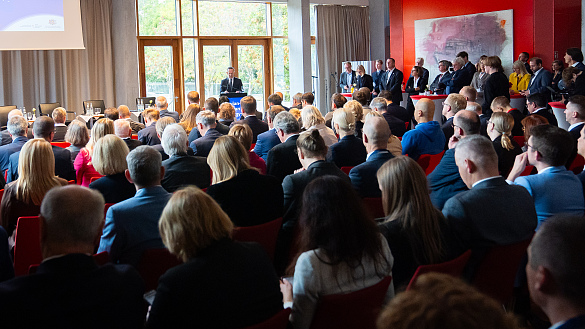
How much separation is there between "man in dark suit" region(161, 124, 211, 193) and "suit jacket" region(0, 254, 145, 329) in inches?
99.6

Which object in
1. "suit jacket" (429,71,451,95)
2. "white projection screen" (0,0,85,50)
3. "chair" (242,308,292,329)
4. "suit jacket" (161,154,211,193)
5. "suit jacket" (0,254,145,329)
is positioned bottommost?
"chair" (242,308,292,329)

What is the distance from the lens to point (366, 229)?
2.41 metres

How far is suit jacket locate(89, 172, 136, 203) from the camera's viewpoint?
3.98m

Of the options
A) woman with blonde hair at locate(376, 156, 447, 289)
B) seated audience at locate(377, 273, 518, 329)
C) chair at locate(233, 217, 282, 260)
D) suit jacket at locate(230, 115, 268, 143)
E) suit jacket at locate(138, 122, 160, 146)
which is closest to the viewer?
seated audience at locate(377, 273, 518, 329)

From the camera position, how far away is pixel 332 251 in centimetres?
231

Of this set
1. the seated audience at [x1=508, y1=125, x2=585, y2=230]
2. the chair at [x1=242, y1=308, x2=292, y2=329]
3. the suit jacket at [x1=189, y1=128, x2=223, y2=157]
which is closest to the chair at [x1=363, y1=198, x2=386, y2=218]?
the seated audience at [x1=508, y1=125, x2=585, y2=230]

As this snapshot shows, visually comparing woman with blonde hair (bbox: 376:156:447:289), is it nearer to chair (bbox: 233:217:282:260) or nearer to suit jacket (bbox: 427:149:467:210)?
chair (bbox: 233:217:282:260)

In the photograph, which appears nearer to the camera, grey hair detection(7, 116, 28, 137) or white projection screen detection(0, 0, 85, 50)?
grey hair detection(7, 116, 28, 137)

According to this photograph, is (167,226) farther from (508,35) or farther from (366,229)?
(508,35)

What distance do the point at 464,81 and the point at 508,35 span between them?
303 cm

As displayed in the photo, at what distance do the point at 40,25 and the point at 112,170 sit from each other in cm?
869

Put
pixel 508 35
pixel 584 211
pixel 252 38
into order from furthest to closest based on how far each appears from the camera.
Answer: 1. pixel 252 38
2. pixel 508 35
3. pixel 584 211

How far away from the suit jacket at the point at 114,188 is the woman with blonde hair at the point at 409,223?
2.03 metres

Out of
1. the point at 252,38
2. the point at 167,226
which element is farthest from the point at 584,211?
the point at 252,38
